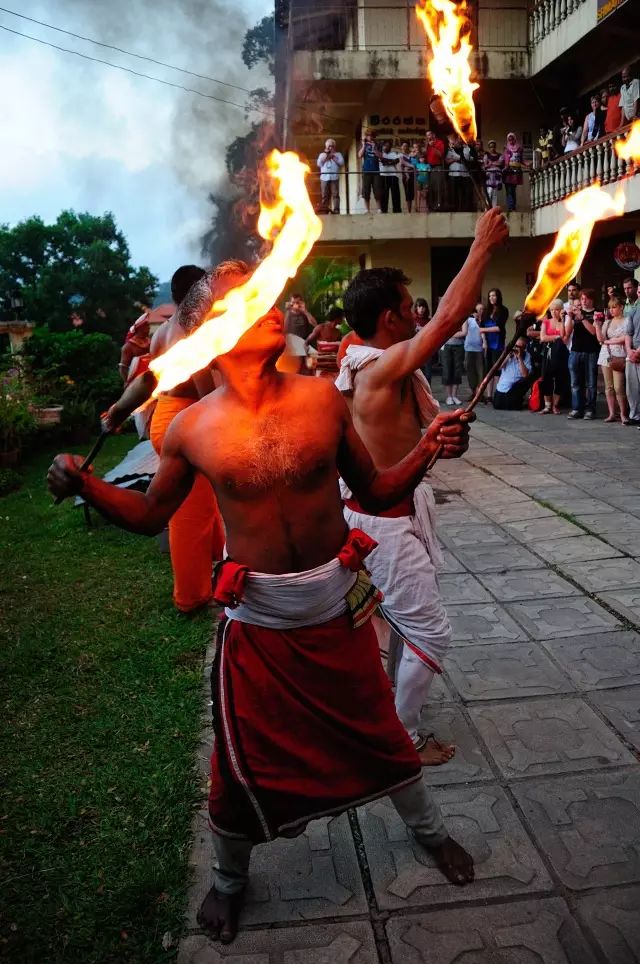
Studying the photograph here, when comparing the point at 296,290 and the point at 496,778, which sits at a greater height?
the point at 296,290

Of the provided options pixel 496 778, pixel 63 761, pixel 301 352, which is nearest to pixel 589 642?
pixel 496 778

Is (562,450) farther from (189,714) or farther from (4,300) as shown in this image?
(4,300)

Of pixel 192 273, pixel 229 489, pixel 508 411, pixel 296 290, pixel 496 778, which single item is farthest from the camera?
pixel 296 290

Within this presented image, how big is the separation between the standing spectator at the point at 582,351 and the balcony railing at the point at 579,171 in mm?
2888

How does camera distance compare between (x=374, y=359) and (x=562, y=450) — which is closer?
(x=374, y=359)

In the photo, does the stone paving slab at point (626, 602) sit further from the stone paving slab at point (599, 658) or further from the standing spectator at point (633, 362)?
the standing spectator at point (633, 362)

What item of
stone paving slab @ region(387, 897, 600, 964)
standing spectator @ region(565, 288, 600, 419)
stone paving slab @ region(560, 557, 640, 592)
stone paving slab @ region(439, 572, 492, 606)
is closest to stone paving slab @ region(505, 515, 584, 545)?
stone paving slab @ region(560, 557, 640, 592)

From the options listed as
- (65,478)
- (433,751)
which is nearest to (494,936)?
(433,751)

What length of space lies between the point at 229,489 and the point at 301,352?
8058 mm

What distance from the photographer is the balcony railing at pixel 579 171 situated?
14398 millimetres

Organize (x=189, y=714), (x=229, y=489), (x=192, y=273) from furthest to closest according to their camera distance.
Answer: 1. (x=192, y=273)
2. (x=189, y=714)
3. (x=229, y=489)

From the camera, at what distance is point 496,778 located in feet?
10.0

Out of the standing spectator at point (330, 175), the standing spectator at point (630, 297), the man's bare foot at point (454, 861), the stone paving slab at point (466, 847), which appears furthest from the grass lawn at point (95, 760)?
the standing spectator at point (330, 175)

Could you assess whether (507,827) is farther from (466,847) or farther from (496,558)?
(496,558)
